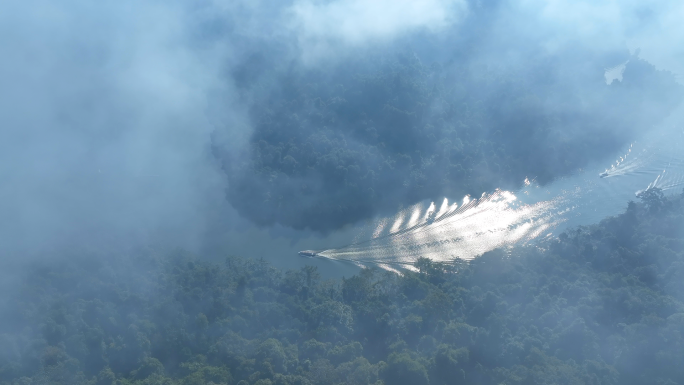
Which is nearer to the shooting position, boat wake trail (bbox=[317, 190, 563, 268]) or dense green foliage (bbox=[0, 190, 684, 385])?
dense green foliage (bbox=[0, 190, 684, 385])

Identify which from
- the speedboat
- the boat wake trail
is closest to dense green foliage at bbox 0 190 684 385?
the boat wake trail

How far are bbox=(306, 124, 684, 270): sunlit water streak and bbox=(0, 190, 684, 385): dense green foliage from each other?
197 cm

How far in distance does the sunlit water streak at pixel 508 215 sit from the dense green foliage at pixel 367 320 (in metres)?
1.97

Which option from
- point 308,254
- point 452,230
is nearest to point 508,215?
point 452,230

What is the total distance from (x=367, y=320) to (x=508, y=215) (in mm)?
9567

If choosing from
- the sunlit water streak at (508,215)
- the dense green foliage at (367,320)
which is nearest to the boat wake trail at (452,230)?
the sunlit water streak at (508,215)

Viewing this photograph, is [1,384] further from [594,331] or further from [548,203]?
[548,203]

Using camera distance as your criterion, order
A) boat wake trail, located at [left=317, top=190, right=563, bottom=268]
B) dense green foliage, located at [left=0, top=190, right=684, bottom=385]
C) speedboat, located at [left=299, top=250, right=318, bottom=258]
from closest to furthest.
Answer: dense green foliage, located at [left=0, top=190, right=684, bottom=385] → boat wake trail, located at [left=317, top=190, right=563, bottom=268] → speedboat, located at [left=299, top=250, right=318, bottom=258]

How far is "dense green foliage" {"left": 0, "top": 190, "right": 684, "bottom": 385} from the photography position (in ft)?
57.0

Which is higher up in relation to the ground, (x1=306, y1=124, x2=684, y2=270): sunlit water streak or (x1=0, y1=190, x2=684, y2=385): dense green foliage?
(x1=306, y1=124, x2=684, y2=270): sunlit water streak

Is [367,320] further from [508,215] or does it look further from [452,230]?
[508,215]

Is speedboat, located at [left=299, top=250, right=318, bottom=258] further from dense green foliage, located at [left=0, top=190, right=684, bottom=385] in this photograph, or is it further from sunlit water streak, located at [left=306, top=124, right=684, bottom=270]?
dense green foliage, located at [left=0, top=190, right=684, bottom=385]

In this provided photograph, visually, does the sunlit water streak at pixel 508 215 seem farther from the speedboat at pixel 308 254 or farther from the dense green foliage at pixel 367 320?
the dense green foliage at pixel 367 320

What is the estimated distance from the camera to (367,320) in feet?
63.2
